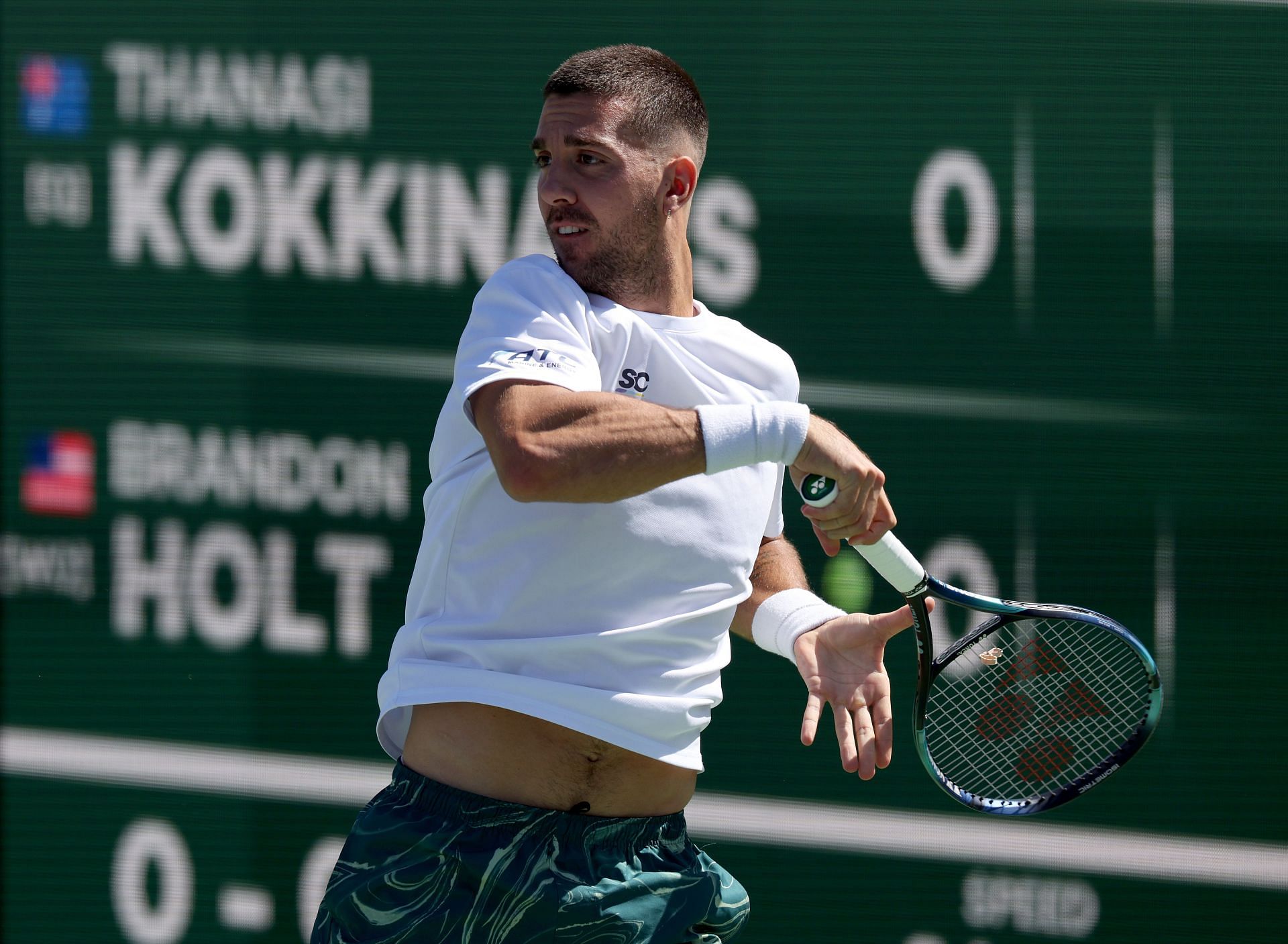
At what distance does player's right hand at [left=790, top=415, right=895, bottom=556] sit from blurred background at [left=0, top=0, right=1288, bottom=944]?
1.48 meters

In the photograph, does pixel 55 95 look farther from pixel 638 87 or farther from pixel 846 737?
pixel 846 737

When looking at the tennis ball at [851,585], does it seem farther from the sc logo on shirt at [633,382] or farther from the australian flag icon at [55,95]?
the australian flag icon at [55,95]

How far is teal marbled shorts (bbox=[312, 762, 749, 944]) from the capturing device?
6.47ft

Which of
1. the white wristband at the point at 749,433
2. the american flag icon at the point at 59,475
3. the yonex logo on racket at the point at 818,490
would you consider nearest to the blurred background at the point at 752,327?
the american flag icon at the point at 59,475

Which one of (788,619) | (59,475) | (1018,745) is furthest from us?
(59,475)

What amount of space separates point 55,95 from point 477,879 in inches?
98.1

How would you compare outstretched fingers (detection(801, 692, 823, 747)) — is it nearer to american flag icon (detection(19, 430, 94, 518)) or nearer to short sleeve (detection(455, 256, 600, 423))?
short sleeve (detection(455, 256, 600, 423))

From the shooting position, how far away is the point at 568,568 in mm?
1970

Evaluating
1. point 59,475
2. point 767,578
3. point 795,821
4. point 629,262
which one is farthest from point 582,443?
point 59,475

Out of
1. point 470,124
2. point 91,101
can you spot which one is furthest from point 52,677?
point 470,124

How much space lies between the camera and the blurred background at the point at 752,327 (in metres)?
3.48

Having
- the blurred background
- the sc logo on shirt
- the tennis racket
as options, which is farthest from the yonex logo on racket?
the blurred background

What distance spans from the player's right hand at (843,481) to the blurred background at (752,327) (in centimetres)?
148

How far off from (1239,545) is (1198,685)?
32 centimetres
